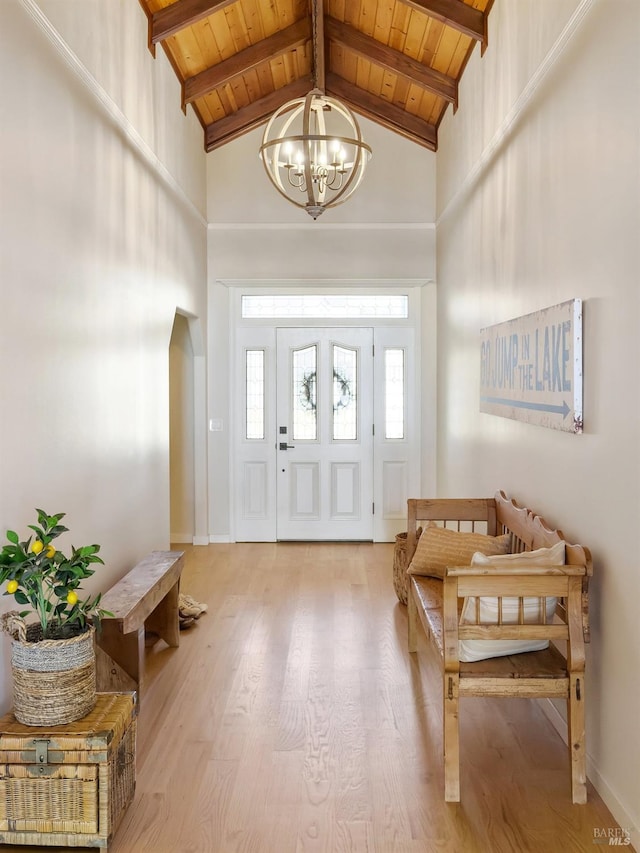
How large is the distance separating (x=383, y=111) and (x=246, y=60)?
1.49m

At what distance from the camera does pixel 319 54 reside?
5.46 meters

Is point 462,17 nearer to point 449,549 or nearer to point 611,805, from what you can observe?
point 449,549

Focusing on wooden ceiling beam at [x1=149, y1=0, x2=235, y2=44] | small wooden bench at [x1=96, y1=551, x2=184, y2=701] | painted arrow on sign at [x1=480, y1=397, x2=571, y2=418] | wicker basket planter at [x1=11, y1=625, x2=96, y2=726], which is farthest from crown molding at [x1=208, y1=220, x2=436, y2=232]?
wicker basket planter at [x1=11, y1=625, x2=96, y2=726]

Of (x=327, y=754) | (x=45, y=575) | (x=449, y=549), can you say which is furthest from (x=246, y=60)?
(x=327, y=754)

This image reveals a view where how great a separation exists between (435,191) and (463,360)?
7.02 ft

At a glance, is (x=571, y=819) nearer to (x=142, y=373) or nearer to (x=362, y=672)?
(x=362, y=672)

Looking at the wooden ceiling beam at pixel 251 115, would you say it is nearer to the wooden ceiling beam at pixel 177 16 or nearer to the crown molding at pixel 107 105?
the crown molding at pixel 107 105

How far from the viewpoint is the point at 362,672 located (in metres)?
3.96

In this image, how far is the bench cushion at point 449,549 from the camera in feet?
13.0

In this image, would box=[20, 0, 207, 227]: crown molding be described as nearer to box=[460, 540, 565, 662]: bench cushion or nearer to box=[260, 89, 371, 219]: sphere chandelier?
box=[260, 89, 371, 219]: sphere chandelier

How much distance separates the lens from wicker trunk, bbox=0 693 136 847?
2369 mm

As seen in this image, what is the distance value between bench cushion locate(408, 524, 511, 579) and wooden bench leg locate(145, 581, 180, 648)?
1370 mm

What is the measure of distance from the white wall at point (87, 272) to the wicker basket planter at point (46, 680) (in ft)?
1.21

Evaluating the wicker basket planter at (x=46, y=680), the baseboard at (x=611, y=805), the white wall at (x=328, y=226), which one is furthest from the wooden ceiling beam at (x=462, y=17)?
the wicker basket planter at (x=46, y=680)
